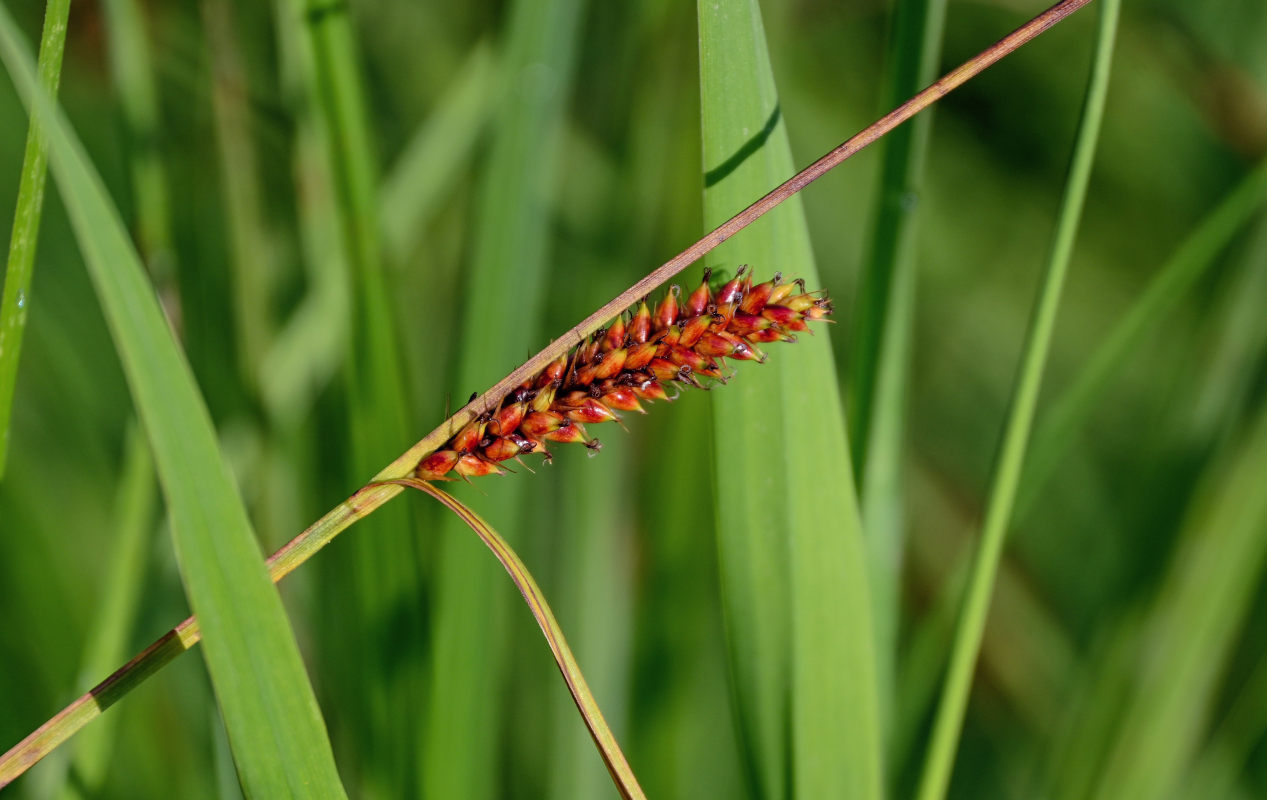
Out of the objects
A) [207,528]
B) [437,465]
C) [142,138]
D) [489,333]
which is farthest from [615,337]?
[142,138]

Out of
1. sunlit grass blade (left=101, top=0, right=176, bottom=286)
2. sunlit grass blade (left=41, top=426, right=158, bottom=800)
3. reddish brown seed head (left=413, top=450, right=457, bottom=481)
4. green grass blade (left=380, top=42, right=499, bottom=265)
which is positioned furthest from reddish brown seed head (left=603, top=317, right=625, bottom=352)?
green grass blade (left=380, top=42, right=499, bottom=265)

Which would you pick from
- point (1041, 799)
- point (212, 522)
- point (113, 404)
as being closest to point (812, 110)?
point (1041, 799)

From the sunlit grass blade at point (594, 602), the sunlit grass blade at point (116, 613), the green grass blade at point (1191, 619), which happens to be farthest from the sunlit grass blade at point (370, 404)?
the green grass blade at point (1191, 619)

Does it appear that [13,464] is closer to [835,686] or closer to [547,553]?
[547,553]

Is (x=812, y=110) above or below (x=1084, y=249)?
above

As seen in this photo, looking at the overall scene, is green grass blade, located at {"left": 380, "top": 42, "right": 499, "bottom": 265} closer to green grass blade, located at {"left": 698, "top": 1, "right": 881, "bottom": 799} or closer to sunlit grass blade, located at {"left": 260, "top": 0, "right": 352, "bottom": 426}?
sunlit grass blade, located at {"left": 260, "top": 0, "right": 352, "bottom": 426}

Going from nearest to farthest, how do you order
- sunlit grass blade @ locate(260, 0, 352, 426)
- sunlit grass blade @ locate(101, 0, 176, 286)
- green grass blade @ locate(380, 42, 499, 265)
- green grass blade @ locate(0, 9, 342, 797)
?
green grass blade @ locate(0, 9, 342, 797) → sunlit grass blade @ locate(101, 0, 176, 286) → sunlit grass blade @ locate(260, 0, 352, 426) → green grass blade @ locate(380, 42, 499, 265)

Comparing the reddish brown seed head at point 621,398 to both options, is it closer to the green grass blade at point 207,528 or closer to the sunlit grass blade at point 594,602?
the green grass blade at point 207,528
